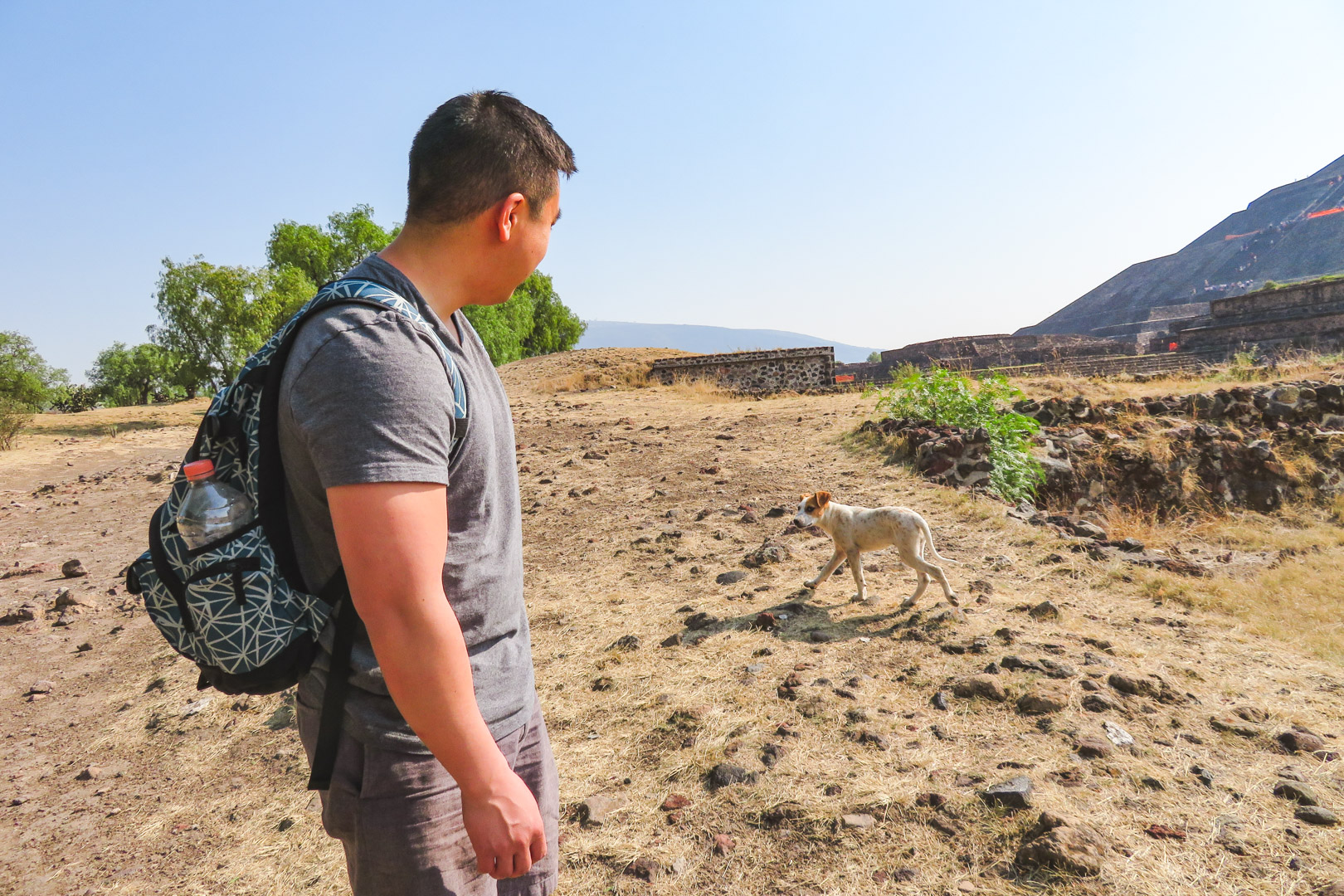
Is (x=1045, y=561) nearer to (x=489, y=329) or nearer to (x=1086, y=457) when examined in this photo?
(x=1086, y=457)

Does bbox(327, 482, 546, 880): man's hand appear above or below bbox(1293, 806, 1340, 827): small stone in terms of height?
above

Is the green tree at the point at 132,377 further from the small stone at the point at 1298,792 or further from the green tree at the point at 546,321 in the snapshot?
the small stone at the point at 1298,792

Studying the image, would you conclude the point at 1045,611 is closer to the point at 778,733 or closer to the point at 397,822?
the point at 778,733

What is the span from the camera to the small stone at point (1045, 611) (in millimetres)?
4508

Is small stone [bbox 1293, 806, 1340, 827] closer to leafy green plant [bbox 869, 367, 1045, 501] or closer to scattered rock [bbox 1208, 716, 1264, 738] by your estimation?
scattered rock [bbox 1208, 716, 1264, 738]

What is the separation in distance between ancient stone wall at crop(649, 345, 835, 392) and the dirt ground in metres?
14.5

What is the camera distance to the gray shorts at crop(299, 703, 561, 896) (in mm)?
1241

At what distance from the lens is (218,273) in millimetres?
24594

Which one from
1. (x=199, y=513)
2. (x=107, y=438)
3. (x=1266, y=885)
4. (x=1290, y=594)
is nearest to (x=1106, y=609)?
(x=1290, y=594)

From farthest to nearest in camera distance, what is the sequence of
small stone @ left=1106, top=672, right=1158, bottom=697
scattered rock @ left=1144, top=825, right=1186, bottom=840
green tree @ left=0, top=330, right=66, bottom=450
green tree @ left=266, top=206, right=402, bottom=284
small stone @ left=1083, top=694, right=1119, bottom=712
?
A: 1. green tree @ left=266, top=206, right=402, bottom=284
2. green tree @ left=0, top=330, right=66, bottom=450
3. small stone @ left=1106, top=672, right=1158, bottom=697
4. small stone @ left=1083, top=694, right=1119, bottom=712
5. scattered rock @ left=1144, top=825, right=1186, bottom=840

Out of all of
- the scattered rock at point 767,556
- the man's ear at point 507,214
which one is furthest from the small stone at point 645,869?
the scattered rock at point 767,556

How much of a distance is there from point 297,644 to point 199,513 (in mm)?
264

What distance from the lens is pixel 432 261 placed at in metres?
1.36

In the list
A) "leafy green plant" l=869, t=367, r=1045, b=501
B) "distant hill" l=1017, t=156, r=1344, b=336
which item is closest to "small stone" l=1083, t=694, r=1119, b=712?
"leafy green plant" l=869, t=367, r=1045, b=501
